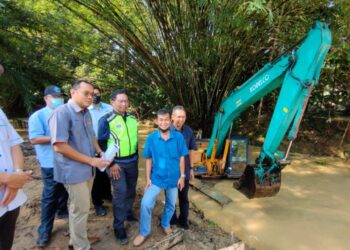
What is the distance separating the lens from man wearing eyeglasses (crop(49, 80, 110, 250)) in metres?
1.99

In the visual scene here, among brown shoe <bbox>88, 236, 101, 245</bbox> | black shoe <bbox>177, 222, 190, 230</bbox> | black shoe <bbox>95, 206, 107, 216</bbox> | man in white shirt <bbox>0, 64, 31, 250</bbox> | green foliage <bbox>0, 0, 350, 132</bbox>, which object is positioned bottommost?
brown shoe <bbox>88, 236, 101, 245</bbox>

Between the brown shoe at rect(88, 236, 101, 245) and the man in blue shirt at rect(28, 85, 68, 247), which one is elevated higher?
the man in blue shirt at rect(28, 85, 68, 247)

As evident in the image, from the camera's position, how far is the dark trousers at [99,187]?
9.98ft

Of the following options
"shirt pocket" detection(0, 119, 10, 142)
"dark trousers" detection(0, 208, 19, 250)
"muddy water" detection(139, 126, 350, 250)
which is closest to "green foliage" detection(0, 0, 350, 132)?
→ "muddy water" detection(139, 126, 350, 250)

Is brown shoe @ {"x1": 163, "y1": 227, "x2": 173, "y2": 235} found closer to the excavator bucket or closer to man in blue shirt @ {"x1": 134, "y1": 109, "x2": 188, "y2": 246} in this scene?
man in blue shirt @ {"x1": 134, "y1": 109, "x2": 188, "y2": 246}

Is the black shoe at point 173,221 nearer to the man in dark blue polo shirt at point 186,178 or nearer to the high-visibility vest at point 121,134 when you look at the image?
the man in dark blue polo shirt at point 186,178

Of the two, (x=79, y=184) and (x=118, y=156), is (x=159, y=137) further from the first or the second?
(x=79, y=184)

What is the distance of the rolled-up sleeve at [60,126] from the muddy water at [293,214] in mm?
2122

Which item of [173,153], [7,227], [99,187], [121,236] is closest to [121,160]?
[173,153]

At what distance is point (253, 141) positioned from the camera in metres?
7.52

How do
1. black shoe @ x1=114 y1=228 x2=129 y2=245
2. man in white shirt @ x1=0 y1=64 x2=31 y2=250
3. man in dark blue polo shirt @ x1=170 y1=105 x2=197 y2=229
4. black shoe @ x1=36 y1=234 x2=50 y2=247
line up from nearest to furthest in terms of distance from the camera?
man in white shirt @ x1=0 y1=64 x2=31 y2=250, black shoe @ x1=36 y1=234 x2=50 y2=247, black shoe @ x1=114 y1=228 x2=129 y2=245, man in dark blue polo shirt @ x1=170 y1=105 x2=197 y2=229

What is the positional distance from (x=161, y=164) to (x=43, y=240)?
1177 mm

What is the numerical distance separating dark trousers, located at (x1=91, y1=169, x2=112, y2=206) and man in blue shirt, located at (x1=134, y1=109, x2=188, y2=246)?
73 cm

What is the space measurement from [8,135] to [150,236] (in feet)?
5.10
